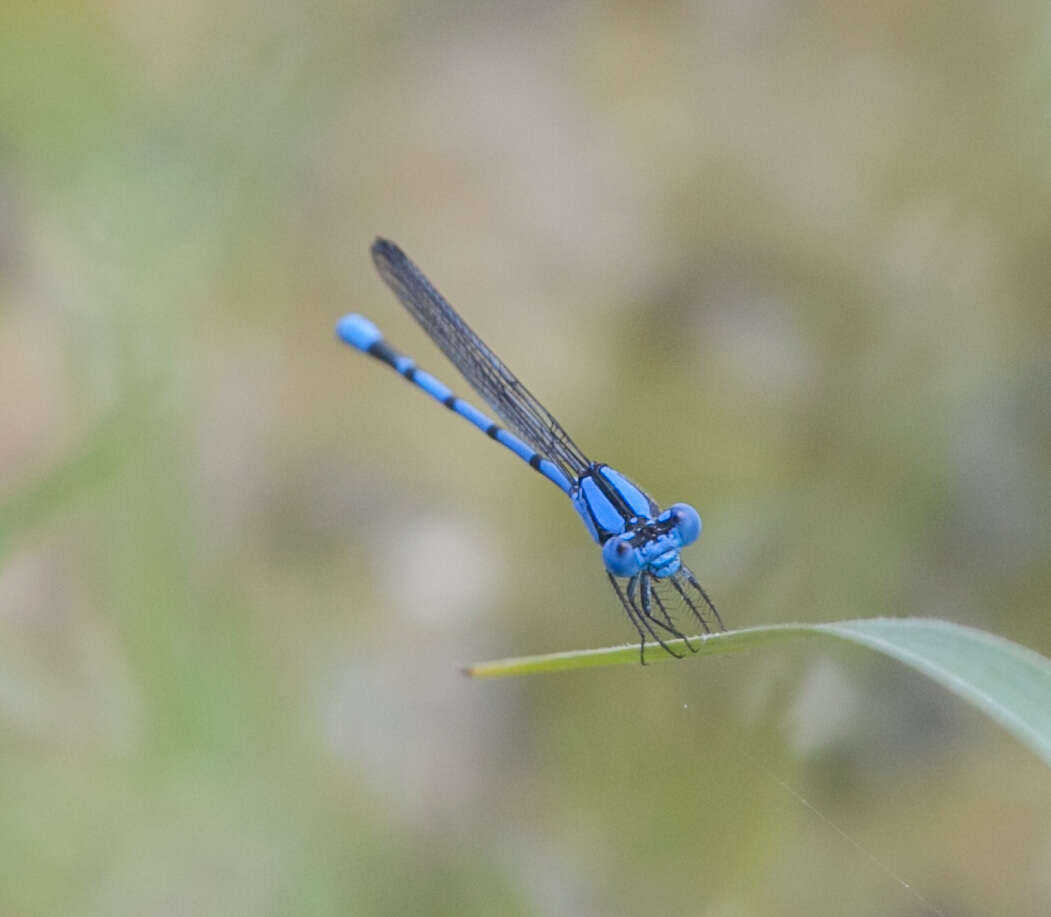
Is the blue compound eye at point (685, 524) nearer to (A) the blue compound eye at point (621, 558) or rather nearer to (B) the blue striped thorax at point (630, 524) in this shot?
(B) the blue striped thorax at point (630, 524)

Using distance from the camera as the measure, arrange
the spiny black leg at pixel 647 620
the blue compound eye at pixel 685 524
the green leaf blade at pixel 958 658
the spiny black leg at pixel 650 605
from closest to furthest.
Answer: the green leaf blade at pixel 958 658 → the spiny black leg at pixel 647 620 → the spiny black leg at pixel 650 605 → the blue compound eye at pixel 685 524

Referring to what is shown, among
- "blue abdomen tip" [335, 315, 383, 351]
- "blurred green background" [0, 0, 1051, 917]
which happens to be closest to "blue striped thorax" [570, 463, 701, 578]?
"blurred green background" [0, 0, 1051, 917]

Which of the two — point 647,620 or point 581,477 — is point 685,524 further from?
point 581,477

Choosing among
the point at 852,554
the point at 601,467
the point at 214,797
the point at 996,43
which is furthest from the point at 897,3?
the point at 214,797

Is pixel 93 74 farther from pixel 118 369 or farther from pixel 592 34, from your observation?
pixel 592 34

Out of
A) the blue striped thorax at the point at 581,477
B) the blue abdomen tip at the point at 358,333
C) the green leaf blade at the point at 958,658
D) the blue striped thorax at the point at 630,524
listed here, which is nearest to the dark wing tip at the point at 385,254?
the blue striped thorax at the point at 581,477

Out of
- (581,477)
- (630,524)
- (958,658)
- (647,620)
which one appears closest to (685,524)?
(630,524)
